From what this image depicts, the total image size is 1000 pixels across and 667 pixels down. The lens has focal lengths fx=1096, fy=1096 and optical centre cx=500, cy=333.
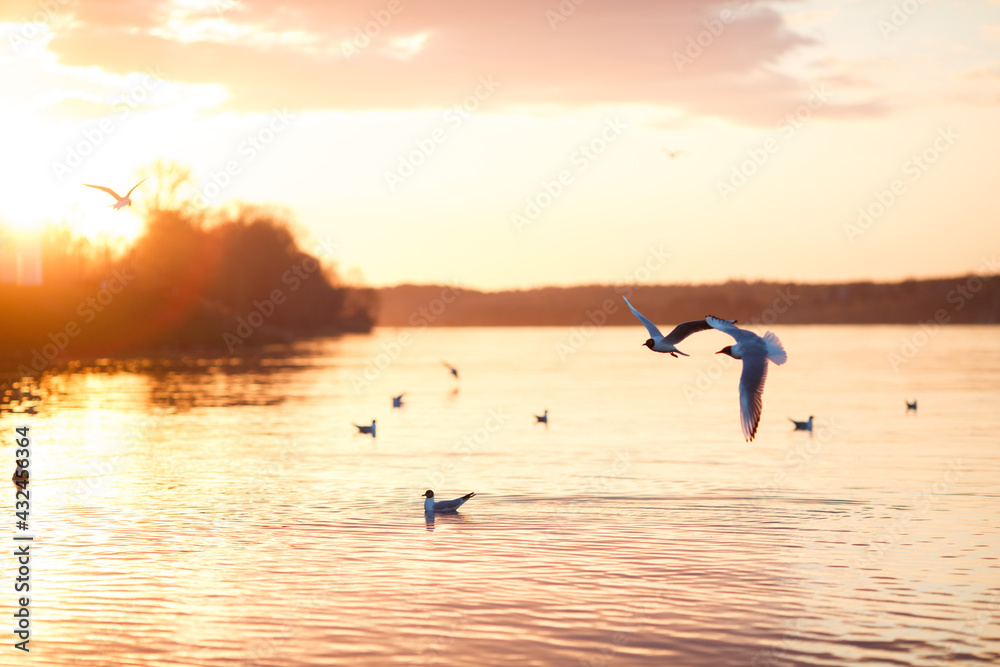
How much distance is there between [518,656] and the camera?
45.4 feet

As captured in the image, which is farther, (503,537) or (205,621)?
(503,537)

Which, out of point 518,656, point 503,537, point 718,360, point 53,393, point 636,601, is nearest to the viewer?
point 518,656

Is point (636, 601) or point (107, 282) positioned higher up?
point (107, 282)

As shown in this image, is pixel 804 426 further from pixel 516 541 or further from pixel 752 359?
pixel 752 359

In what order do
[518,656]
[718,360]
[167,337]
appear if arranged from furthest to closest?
[167,337], [718,360], [518,656]

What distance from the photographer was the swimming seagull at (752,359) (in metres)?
14.5

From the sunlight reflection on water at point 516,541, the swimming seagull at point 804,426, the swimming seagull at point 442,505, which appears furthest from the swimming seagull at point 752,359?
the swimming seagull at point 804,426

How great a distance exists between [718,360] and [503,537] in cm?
9158

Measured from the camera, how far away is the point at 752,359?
15.0 metres

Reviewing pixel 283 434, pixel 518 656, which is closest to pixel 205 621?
pixel 518 656

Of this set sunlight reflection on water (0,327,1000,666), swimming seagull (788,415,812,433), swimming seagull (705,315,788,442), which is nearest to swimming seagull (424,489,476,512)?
sunlight reflection on water (0,327,1000,666)

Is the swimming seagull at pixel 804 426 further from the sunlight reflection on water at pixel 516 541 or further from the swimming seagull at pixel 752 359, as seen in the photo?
the swimming seagull at pixel 752 359

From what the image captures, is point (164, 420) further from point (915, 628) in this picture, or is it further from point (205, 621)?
point (915, 628)

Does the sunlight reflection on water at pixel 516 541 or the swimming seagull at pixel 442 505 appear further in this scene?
the swimming seagull at pixel 442 505
